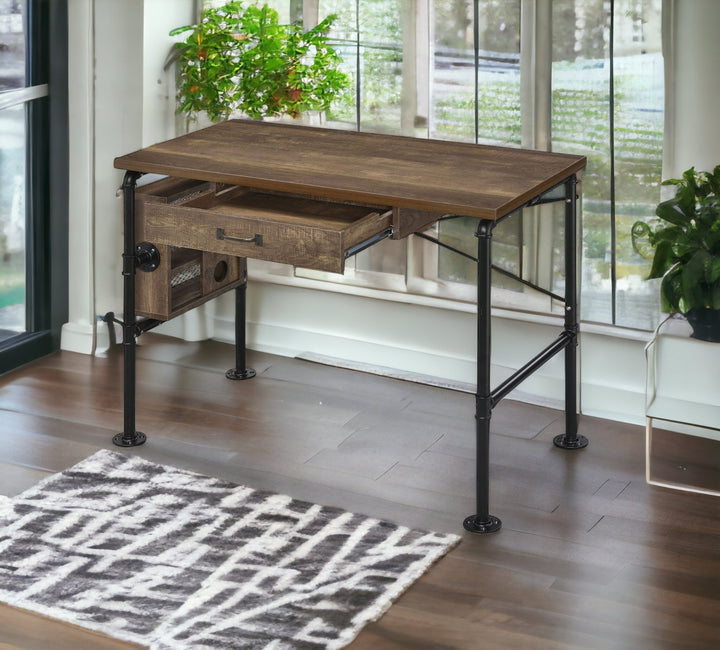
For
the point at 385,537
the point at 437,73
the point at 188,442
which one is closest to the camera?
the point at 385,537

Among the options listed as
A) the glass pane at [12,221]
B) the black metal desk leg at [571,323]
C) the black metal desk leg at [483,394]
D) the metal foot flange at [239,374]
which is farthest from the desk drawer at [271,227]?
the glass pane at [12,221]

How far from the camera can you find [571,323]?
3.69m

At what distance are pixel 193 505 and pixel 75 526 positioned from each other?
300 mm

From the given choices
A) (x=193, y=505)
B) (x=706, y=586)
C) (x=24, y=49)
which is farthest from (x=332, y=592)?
(x=24, y=49)

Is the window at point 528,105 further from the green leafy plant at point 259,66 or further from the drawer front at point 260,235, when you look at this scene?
the drawer front at point 260,235

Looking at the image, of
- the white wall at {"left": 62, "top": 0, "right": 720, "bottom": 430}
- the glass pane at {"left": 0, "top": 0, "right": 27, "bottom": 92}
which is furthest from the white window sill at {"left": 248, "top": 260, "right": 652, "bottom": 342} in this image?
the glass pane at {"left": 0, "top": 0, "right": 27, "bottom": 92}

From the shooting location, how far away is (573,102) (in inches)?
153

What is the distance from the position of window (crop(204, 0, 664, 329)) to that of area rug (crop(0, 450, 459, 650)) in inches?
42.8

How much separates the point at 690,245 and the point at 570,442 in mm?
699

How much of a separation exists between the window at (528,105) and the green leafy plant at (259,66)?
0.48ft

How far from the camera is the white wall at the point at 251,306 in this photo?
405 centimetres

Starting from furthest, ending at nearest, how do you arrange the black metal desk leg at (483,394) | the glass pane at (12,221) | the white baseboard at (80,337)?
the white baseboard at (80,337), the glass pane at (12,221), the black metal desk leg at (483,394)

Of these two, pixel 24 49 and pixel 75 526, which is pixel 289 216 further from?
pixel 24 49

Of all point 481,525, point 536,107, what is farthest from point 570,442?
point 536,107
